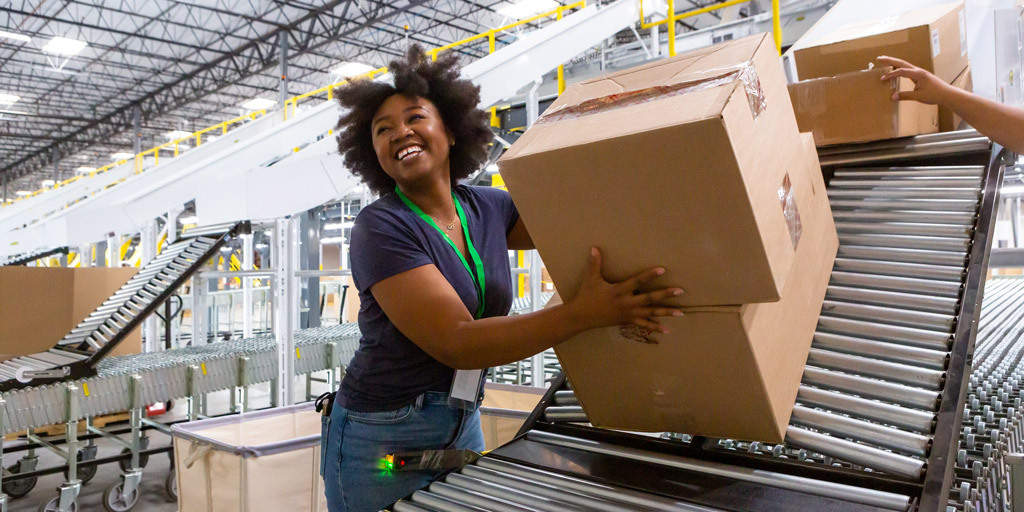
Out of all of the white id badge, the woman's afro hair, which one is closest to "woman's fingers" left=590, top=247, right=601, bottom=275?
the white id badge

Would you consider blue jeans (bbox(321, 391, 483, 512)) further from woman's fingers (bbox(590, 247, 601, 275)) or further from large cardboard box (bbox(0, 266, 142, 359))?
large cardboard box (bbox(0, 266, 142, 359))

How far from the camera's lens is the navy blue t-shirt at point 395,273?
1356mm

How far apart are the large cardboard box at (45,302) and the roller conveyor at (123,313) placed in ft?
1.75

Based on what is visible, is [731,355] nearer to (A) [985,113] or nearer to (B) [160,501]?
(A) [985,113]

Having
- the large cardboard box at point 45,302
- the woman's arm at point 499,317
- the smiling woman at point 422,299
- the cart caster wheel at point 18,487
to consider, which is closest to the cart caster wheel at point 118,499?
the cart caster wheel at point 18,487

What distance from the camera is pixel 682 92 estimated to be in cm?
111

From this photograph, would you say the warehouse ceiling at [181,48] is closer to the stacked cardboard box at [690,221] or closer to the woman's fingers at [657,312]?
the stacked cardboard box at [690,221]

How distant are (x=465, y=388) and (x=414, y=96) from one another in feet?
2.50

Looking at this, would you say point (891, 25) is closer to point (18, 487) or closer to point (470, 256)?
point (470, 256)

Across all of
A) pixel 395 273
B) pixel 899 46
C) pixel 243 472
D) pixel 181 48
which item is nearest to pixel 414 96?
pixel 395 273

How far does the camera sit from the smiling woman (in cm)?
121

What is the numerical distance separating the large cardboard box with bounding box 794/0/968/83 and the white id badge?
1.80 metres

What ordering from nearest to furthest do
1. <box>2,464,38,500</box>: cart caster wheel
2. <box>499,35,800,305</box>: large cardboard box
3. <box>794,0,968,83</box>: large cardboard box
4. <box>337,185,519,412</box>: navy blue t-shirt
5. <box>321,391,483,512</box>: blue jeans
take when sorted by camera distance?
<box>499,35,800,305</box>: large cardboard box < <box>337,185,519,412</box>: navy blue t-shirt < <box>321,391,483,512</box>: blue jeans < <box>794,0,968,83</box>: large cardboard box < <box>2,464,38,500</box>: cart caster wheel

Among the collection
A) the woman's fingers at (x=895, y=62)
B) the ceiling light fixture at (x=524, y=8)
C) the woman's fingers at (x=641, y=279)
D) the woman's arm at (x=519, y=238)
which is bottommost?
the woman's fingers at (x=641, y=279)
